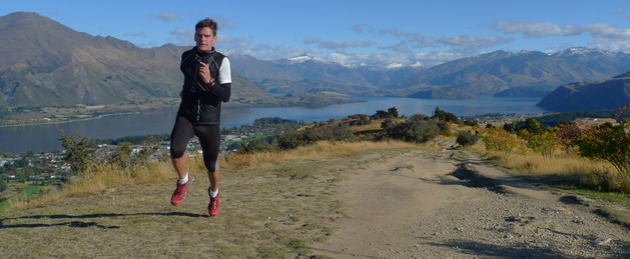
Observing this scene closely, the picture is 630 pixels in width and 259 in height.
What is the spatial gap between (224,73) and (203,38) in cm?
44

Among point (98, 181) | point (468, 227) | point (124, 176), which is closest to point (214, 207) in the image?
point (468, 227)

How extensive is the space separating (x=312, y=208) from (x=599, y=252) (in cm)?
298

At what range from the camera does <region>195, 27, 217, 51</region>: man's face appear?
12.7 ft

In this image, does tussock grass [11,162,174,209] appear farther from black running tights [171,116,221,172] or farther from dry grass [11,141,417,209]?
black running tights [171,116,221,172]

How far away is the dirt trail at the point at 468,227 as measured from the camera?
3.18m

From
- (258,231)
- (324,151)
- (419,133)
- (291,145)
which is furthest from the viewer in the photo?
(419,133)

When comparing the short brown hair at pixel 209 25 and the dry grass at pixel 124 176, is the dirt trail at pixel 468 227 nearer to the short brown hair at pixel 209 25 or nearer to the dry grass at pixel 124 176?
the short brown hair at pixel 209 25

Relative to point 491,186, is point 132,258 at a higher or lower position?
higher

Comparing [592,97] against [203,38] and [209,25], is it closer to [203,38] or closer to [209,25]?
[209,25]

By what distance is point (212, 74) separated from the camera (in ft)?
12.3

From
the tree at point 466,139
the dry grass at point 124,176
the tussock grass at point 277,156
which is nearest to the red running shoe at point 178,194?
the dry grass at point 124,176

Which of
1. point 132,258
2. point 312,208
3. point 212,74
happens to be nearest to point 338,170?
point 312,208

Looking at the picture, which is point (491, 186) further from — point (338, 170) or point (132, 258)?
point (132, 258)

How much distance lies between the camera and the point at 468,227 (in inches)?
159
